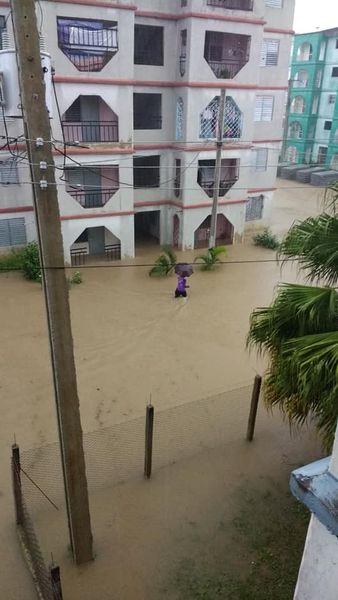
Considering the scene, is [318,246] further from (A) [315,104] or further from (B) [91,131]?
(A) [315,104]

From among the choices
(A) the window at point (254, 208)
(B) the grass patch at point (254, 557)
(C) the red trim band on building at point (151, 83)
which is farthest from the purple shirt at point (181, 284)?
(A) the window at point (254, 208)

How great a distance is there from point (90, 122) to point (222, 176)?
5.62 m

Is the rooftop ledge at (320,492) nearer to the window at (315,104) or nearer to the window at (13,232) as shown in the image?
the window at (13,232)

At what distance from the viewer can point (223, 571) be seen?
19.6 ft

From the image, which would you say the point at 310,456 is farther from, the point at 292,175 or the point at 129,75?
the point at 292,175

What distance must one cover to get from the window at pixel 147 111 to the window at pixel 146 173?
1.20 meters

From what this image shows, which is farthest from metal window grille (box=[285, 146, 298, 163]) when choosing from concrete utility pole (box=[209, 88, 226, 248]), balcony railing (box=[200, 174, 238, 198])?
concrete utility pole (box=[209, 88, 226, 248])

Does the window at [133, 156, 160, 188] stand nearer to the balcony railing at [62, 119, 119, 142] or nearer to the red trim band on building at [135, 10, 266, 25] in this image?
the balcony railing at [62, 119, 119, 142]

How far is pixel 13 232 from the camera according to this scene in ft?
51.7

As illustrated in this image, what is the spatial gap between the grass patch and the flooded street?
1.82 m

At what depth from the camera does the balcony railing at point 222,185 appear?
18125mm

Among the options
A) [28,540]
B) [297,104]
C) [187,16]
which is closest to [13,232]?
[187,16]

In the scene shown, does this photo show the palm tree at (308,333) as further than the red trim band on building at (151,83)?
No

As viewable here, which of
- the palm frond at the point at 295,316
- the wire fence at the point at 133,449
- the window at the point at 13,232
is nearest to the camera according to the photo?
the palm frond at the point at 295,316
